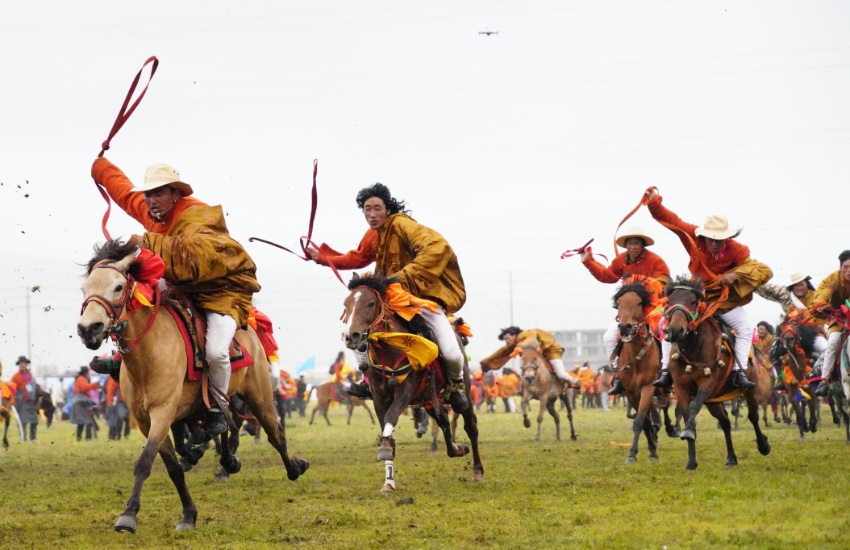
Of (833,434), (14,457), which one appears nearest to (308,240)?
(833,434)

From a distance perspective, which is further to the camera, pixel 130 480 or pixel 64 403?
pixel 64 403

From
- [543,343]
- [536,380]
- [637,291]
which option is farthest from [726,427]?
[543,343]

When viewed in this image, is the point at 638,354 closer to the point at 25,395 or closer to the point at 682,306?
the point at 682,306

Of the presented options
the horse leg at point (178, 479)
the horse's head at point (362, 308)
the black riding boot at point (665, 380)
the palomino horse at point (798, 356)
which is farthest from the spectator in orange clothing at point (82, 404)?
the horse leg at point (178, 479)

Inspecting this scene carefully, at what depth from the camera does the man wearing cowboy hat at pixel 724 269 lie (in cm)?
1424

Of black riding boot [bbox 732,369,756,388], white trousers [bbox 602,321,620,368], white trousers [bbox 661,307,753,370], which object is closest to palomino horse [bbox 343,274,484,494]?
white trousers [bbox 661,307,753,370]

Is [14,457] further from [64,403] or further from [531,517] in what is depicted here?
[64,403]

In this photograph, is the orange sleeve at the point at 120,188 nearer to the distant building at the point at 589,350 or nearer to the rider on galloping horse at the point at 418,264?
the rider on galloping horse at the point at 418,264

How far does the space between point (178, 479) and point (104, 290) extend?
2012mm

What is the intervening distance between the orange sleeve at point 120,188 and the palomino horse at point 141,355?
6.18 feet

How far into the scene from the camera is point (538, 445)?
2197 centimetres

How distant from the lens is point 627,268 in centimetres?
1683

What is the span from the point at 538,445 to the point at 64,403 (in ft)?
117

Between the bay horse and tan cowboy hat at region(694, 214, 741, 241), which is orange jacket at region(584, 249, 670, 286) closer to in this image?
tan cowboy hat at region(694, 214, 741, 241)
